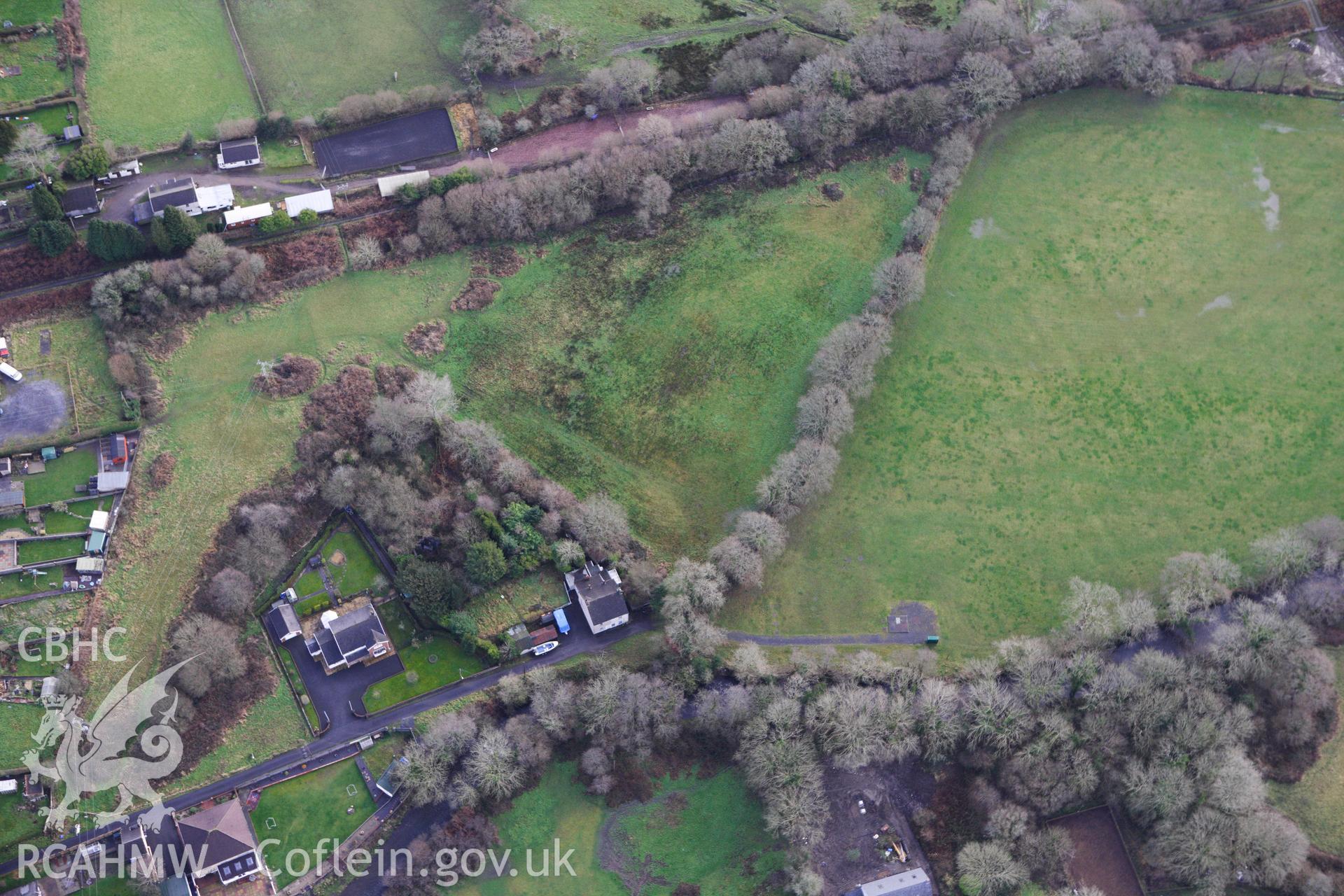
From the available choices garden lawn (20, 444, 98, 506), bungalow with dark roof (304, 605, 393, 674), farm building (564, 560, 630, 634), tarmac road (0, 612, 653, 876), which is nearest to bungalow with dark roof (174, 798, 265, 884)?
tarmac road (0, 612, 653, 876)

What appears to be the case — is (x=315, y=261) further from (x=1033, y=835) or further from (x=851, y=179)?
(x=1033, y=835)

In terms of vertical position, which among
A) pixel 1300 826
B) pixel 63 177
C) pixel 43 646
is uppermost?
pixel 63 177

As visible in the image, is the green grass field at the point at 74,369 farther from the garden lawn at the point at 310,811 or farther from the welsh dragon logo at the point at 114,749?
the garden lawn at the point at 310,811

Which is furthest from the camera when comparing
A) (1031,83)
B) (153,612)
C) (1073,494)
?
(1031,83)

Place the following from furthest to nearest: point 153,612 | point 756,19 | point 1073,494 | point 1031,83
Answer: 1. point 756,19
2. point 1031,83
3. point 1073,494
4. point 153,612

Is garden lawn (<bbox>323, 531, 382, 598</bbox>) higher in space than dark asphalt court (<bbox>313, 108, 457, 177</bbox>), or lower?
lower

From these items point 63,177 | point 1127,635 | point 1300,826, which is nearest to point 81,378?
point 63,177

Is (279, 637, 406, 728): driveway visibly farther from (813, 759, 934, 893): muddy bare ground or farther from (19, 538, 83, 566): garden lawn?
(813, 759, 934, 893): muddy bare ground
